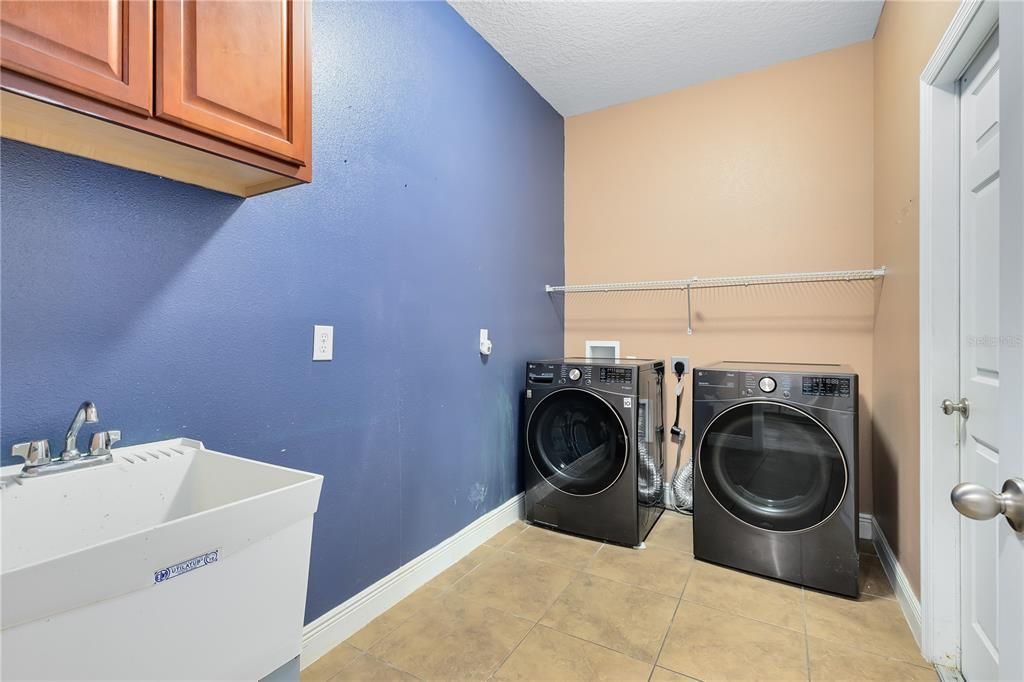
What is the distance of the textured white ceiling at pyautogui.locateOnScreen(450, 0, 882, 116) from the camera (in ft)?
7.06

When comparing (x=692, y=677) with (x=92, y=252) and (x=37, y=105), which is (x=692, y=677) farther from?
(x=37, y=105)

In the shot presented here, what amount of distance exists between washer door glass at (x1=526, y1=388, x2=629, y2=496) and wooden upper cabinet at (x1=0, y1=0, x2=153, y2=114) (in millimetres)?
1994

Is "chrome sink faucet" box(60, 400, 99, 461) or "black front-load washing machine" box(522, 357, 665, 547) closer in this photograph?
"chrome sink faucet" box(60, 400, 99, 461)

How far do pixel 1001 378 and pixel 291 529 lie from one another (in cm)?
113

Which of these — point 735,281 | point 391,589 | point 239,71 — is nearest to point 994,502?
point 239,71

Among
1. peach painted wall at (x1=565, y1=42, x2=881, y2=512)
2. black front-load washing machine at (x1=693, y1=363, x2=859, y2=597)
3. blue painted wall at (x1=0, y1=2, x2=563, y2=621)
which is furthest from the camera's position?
peach painted wall at (x1=565, y1=42, x2=881, y2=512)

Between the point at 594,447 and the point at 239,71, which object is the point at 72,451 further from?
the point at 594,447

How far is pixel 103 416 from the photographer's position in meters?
1.07

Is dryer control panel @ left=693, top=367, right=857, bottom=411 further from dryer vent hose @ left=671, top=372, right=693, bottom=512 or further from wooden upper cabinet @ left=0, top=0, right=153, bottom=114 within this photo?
wooden upper cabinet @ left=0, top=0, right=153, bottom=114

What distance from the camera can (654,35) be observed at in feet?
7.66

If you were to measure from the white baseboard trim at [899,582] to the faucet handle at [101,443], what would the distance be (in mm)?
2435

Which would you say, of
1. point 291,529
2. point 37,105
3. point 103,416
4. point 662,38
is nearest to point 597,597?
point 291,529

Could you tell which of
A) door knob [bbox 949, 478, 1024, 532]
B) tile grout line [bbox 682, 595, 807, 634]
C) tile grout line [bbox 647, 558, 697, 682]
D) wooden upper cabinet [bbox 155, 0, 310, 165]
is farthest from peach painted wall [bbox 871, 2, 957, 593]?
wooden upper cabinet [bbox 155, 0, 310, 165]

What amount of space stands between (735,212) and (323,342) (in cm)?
237
